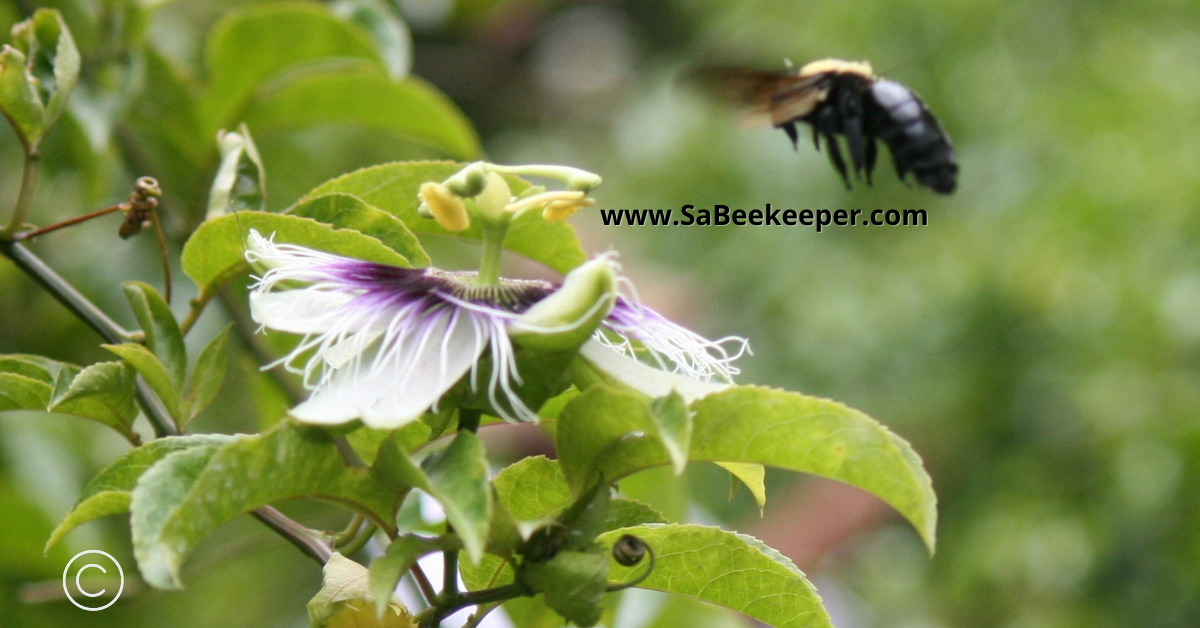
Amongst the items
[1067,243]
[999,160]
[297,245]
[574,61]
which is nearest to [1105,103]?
[999,160]

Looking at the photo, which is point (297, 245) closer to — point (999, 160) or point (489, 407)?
point (489, 407)

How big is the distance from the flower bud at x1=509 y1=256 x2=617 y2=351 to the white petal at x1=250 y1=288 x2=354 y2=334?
0.11 metres

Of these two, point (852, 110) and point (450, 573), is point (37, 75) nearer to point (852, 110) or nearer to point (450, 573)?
point (450, 573)

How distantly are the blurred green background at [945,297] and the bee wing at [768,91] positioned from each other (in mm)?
568

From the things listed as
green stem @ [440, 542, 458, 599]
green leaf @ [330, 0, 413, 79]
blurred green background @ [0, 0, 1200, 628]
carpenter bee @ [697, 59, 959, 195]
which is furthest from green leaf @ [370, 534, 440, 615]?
blurred green background @ [0, 0, 1200, 628]

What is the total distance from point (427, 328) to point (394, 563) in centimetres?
10

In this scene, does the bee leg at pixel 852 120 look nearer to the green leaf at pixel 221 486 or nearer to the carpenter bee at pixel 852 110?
the carpenter bee at pixel 852 110

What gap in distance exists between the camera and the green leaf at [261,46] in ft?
3.25

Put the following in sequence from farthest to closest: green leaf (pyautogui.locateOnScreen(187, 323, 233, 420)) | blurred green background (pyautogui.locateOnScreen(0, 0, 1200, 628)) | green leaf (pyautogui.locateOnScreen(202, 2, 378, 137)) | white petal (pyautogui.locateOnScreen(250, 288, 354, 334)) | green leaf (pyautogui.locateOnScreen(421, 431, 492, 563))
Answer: blurred green background (pyautogui.locateOnScreen(0, 0, 1200, 628)) < green leaf (pyautogui.locateOnScreen(202, 2, 378, 137)) < green leaf (pyautogui.locateOnScreen(187, 323, 233, 420)) < white petal (pyautogui.locateOnScreen(250, 288, 354, 334)) < green leaf (pyautogui.locateOnScreen(421, 431, 492, 563))

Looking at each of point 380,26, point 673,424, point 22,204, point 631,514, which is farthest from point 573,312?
point 380,26

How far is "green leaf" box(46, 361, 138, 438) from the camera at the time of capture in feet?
1.74

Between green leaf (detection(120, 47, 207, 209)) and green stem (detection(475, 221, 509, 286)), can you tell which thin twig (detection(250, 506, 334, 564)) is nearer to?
green stem (detection(475, 221, 509, 286))

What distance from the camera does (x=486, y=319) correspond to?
0.48m

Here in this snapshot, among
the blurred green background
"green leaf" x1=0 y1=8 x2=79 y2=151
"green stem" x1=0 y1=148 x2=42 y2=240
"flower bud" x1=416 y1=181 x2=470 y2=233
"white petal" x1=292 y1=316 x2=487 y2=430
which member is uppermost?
"green leaf" x1=0 y1=8 x2=79 y2=151
